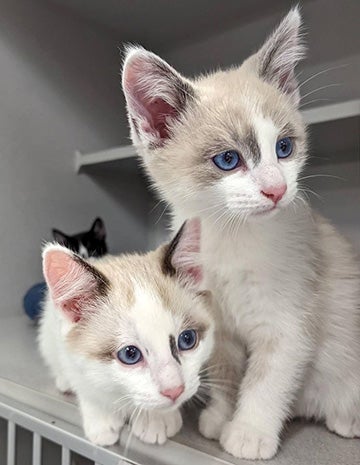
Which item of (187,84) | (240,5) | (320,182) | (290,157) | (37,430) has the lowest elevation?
(37,430)

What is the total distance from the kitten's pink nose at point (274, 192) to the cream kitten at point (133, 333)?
122 mm

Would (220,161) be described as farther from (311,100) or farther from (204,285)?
(311,100)

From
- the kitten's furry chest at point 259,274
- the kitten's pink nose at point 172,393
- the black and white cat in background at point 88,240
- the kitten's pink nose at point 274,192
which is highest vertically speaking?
the kitten's pink nose at point 274,192

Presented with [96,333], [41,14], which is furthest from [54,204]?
[96,333]

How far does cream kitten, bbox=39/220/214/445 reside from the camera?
667mm

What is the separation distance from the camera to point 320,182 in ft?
4.85

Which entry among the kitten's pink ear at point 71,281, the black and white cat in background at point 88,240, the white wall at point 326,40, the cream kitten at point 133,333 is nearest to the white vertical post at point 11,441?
the cream kitten at point 133,333

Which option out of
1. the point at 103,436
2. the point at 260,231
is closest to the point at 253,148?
the point at 260,231

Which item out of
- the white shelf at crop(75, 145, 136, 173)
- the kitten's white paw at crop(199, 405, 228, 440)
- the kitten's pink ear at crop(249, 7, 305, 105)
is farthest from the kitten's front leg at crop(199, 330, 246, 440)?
the white shelf at crop(75, 145, 136, 173)

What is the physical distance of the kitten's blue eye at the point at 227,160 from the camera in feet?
2.39

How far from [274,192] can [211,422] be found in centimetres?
40

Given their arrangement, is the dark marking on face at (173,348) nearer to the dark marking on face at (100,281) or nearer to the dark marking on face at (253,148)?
the dark marking on face at (100,281)

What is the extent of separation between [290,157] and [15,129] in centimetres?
98

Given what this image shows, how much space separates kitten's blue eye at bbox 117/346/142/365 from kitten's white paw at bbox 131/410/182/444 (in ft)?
0.41
